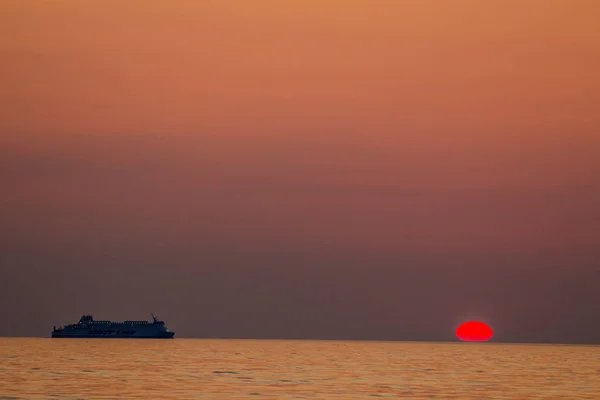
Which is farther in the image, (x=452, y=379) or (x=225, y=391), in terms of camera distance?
(x=452, y=379)

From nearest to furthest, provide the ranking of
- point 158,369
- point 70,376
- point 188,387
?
point 188,387
point 70,376
point 158,369

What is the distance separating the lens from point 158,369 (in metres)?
127

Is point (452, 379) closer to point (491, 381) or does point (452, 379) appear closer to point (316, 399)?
point (491, 381)

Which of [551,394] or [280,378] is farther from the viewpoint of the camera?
[280,378]

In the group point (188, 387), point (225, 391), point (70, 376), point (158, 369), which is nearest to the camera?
point (225, 391)

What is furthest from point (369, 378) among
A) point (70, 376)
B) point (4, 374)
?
point (4, 374)

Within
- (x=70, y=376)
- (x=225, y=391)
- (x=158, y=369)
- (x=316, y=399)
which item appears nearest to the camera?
(x=316, y=399)

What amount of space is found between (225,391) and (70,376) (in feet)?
92.3

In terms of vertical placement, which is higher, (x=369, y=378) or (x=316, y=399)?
(x=369, y=378)

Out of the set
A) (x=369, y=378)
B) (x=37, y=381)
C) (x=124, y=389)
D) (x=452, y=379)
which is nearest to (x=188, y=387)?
(x=124, y=389)

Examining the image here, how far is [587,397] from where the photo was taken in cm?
8556

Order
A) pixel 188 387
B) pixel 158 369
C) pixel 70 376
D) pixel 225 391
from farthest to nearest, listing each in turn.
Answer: pixel 158 369, pixel 70 376, pixel 188 387, pixel 225 391

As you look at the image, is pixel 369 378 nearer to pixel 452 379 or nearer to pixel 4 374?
pixel 452 379

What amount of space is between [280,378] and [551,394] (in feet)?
101
